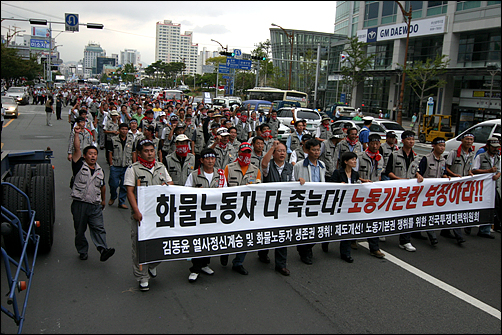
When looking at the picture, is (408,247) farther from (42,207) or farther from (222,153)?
(42,207)

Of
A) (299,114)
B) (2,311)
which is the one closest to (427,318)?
(2,311)

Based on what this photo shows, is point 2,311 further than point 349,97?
No

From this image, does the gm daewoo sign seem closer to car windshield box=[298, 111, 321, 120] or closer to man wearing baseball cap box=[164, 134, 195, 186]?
car windshield box=[298, 111, 321, 120]

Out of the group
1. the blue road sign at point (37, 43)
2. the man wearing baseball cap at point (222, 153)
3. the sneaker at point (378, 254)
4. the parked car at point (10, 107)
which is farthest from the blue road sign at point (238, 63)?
the sneaker at point (378, 254)

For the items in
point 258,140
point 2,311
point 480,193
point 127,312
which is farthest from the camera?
point 480,193

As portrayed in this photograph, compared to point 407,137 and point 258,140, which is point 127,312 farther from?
point 407,137

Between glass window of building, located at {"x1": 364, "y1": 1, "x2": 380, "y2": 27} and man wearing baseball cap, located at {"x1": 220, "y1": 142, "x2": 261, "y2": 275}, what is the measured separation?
4053cm

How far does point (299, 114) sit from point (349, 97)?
1237 inches

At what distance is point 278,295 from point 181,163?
2523 mm

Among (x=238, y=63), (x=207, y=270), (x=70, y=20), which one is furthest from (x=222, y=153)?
(x=238, y=63)

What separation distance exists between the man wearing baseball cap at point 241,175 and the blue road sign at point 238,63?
144 ft

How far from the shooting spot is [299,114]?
2136 centimetres

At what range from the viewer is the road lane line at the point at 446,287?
4637 millimetres

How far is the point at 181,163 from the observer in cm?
625
